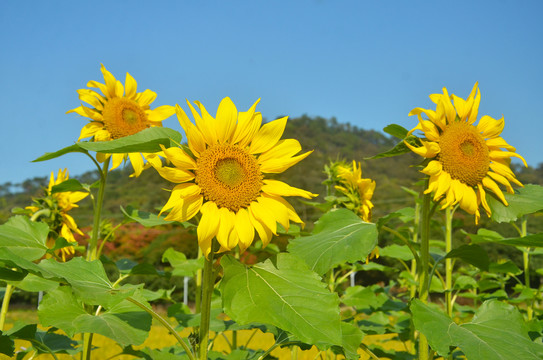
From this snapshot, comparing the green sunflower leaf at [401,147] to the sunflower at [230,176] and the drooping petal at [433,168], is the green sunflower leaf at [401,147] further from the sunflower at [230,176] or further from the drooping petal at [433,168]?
the sunflower at [230,176]

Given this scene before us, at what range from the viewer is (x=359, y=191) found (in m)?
3.30

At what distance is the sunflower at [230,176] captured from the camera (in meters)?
1.54

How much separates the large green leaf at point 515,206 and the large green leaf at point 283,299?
39.1 inches

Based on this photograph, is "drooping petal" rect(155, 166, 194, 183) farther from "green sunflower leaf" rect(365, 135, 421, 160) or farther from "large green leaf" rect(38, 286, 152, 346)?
"green sunflower leaf" rect(365, 135, 421, 160)

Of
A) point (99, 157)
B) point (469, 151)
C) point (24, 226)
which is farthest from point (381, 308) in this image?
point (24, 226)

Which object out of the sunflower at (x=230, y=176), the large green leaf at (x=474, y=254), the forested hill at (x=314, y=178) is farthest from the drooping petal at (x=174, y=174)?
the forested hill at (x=314, y=178)

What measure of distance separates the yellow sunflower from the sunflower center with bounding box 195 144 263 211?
1698 mm

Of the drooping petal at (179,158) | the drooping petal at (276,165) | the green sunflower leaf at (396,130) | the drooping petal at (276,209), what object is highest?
the green sunflower leaf at (396,130)

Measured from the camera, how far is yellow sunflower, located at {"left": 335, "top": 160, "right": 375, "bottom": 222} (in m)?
3.23

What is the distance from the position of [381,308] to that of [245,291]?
241 centimetres

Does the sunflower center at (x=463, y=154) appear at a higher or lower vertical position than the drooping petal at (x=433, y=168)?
higher

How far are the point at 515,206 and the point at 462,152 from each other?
12.7 inches

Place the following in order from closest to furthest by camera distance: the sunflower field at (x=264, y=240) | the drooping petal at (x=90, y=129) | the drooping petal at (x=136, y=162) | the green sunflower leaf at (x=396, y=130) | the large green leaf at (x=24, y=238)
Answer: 1. the sunflower field at (x=264, y=240)
2. the large green leaf at (x=24, y=238)
3. the green sunflower leaf at (x=396, y=130)
4. the drooping petal at (x=136, y=162)
5. the drooping petal at (x=90, y=129)

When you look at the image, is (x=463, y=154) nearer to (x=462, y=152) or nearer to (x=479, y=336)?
(x=462, y=152)
